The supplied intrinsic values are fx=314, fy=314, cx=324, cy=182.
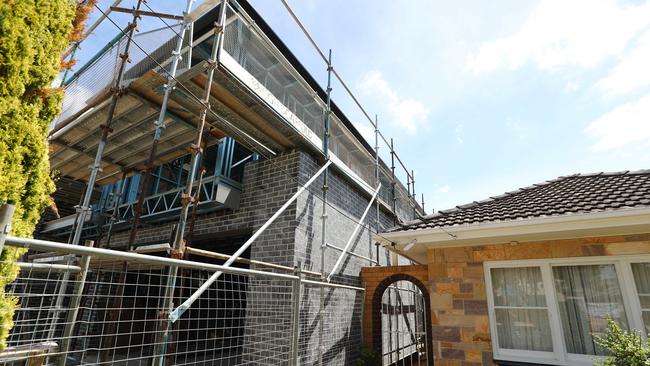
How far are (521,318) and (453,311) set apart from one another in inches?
38.2

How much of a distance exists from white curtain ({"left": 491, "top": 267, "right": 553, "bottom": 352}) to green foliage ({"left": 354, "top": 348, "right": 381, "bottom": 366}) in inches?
99.1

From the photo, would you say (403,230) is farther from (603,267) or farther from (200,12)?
(200,12)

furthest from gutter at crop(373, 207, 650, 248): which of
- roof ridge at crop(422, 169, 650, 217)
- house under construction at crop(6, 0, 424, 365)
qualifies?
house under construction at crop(6, 0, 424, 365)

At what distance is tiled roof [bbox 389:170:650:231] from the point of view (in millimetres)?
4418

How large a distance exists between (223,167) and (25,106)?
4.06 metres

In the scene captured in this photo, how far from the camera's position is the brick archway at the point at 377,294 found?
6.51m

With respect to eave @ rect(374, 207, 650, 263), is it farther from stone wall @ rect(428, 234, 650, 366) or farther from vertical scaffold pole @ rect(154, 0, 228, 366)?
vertical scaffold pole @ rect(154, 0, 228, 366)

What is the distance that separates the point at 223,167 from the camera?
22.6 ft

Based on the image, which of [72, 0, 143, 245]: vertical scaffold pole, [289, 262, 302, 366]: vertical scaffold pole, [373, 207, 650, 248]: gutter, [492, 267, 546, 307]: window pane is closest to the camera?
[289, 262, 302, 366]: vertical scaffold pole

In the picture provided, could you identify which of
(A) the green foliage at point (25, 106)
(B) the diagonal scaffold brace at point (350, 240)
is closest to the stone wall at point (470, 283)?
(B) the diagonal scaffold brace at point (350, 240)

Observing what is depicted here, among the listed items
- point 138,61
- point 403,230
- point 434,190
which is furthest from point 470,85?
point 434,190

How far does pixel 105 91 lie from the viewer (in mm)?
5445

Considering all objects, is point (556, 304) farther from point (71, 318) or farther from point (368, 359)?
point (71, 318)

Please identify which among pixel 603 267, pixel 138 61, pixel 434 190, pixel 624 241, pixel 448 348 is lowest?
pixel 448 348
